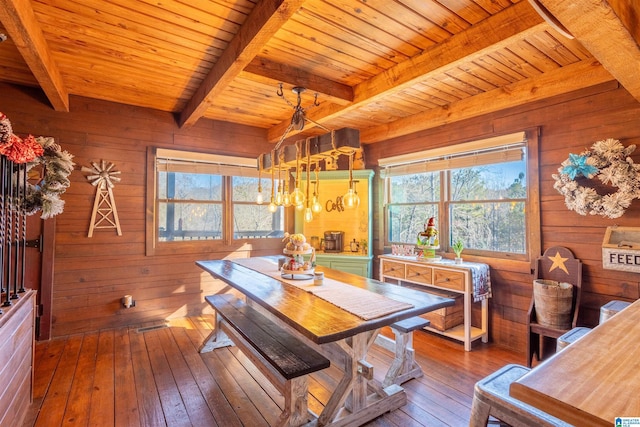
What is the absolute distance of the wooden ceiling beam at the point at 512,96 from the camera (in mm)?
2547

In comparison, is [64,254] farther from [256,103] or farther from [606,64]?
[606,64]

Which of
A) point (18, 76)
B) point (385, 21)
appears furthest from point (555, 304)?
point (18, 76)

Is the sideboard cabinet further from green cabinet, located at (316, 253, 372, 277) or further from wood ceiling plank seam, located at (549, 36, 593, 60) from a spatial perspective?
wood ceiling plank seam, located at (549, 36, 593, 60)

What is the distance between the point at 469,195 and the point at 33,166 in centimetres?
384

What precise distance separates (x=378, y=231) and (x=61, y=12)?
Answer: 3819 millimetres

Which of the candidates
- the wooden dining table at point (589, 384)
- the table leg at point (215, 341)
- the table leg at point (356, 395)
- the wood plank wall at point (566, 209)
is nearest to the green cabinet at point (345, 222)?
the wood plank wall at point (566, 209)

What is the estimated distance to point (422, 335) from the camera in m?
3.46

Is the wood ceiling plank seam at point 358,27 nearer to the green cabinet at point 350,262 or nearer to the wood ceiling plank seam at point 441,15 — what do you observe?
the wood ceiling plank seam at point 441,15

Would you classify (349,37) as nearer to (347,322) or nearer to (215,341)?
(347,322)

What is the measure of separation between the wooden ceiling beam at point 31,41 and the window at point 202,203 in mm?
1195

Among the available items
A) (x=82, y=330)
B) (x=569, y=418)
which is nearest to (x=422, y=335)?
(x=569, y=418)

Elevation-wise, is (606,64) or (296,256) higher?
(606,64)

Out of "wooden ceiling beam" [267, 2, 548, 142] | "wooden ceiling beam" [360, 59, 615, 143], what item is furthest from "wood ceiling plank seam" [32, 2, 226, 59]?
"wooden ceiling beam" [360, 59, 615, 143]

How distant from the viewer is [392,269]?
3771mm
